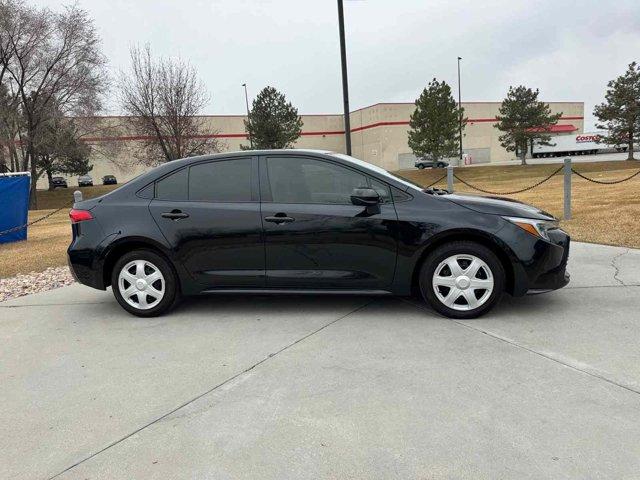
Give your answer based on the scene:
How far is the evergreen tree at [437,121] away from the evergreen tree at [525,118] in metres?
7.11

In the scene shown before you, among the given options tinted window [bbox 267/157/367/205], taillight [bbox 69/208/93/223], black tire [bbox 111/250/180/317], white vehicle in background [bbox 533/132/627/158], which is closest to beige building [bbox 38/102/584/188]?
white vehicle in background [bbox 533/132/627/158]

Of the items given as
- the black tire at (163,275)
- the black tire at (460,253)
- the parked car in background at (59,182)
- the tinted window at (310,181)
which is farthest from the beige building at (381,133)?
the black tire at (460,253)

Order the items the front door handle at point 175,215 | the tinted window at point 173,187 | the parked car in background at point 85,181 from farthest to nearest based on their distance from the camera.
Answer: the parked car in background at point 85,181, the tinted window at point 173,187, the front door handle at point 175,215

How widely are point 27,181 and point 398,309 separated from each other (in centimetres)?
1028

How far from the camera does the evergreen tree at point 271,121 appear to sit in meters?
44.2

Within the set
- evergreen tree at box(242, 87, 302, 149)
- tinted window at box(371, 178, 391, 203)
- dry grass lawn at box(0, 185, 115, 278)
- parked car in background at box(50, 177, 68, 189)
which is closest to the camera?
tinted window at box(371, 178, 391, 203)

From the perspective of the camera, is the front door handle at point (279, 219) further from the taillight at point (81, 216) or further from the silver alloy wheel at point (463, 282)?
the taillight at point (81, 216)

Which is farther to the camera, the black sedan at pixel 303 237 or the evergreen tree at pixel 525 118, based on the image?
the evergreen tree at pixel 525 118

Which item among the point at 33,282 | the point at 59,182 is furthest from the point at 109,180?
the point at 33,282

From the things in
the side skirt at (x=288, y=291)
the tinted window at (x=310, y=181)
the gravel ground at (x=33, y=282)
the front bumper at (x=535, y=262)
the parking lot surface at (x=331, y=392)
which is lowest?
the parking lot surface at (x=331, y=392)

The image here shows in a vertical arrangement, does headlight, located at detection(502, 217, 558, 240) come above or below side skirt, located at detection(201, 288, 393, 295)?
above

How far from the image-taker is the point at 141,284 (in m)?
4.92

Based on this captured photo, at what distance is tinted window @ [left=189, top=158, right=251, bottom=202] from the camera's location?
15.9 ft

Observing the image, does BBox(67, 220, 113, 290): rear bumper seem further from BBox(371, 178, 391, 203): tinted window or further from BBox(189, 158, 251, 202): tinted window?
BBox(371, 178, 391, 203): tinted window
